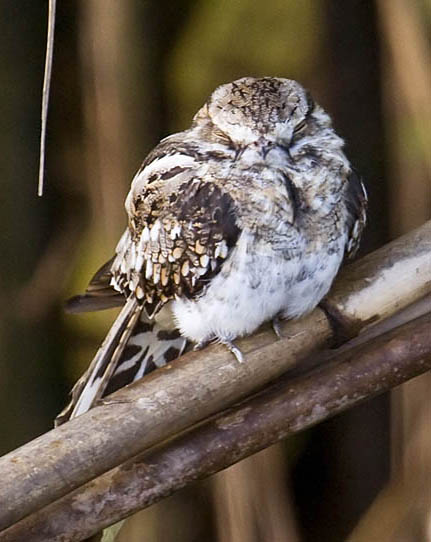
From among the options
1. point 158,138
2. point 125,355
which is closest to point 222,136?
point 125,355

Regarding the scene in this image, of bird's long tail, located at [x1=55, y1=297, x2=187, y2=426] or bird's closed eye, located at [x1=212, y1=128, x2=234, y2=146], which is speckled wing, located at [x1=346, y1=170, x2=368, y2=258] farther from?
bird's long tail, located at [x1=55, y1=297, x2=187, y2=426]

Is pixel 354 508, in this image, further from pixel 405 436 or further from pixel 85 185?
pixel 85 185

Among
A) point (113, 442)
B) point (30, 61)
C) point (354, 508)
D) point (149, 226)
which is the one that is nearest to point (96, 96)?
point (30, 61)

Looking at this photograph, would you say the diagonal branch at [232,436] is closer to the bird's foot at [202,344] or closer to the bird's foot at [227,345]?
the bird's foot at [227,345]

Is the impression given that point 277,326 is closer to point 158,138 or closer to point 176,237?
point 176,237

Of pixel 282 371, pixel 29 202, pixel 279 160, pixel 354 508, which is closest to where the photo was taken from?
pixel 282 371

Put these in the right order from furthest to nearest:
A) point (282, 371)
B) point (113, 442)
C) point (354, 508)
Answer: point (354, 508)
point (282, 371)
point (113, 442)
